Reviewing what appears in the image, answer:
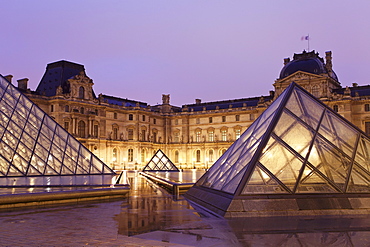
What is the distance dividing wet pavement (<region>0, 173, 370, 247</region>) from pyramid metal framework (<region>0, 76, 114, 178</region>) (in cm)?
901

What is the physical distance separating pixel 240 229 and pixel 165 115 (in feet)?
201

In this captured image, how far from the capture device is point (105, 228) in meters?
7.58

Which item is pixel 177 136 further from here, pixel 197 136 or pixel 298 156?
pixel 298 156

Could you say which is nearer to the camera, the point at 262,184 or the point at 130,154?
the point at 262,184

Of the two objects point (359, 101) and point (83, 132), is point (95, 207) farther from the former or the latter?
point (359, 101)

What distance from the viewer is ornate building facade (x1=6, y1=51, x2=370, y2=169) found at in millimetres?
52406

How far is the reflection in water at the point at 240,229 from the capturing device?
6.45 meters

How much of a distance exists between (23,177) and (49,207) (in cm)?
995

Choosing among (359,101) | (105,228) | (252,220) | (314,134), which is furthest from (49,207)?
(359,101)

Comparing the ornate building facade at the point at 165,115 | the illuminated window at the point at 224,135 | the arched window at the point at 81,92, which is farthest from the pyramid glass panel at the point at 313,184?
the illuminated window at the point at 224,135

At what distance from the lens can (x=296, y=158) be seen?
9.94 m

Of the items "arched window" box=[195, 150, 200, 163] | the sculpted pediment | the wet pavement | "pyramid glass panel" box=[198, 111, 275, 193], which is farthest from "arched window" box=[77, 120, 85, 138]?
the wet pavement

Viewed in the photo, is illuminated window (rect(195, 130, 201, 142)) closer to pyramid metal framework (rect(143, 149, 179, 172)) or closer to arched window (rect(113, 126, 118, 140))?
arched window (rect(113, 126, 118, 140))

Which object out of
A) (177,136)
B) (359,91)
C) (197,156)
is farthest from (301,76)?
(177,136)
